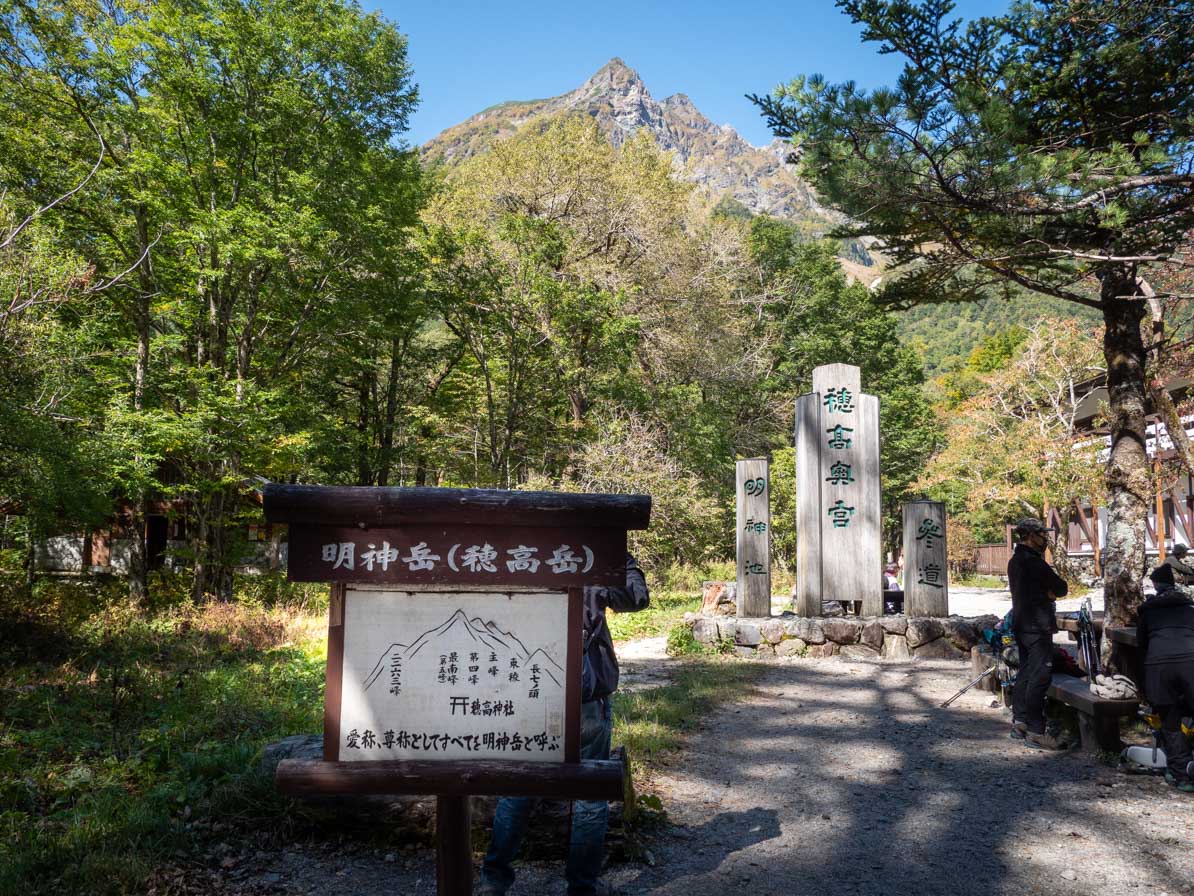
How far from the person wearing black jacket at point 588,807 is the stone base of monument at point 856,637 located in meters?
8.61

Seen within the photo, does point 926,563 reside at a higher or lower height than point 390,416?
lower

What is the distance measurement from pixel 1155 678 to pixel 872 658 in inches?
245

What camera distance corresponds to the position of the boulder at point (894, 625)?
1146 centimetres

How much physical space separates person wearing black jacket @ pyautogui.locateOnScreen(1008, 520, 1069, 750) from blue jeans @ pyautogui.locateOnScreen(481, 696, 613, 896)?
14.3 ft

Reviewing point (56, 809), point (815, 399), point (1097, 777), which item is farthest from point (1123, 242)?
point (56, 809)

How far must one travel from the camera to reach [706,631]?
12312mm

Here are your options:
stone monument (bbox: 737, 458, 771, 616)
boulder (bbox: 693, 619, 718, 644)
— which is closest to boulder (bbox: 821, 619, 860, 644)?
stone monument (bbox: 737, 458, 771, 616)

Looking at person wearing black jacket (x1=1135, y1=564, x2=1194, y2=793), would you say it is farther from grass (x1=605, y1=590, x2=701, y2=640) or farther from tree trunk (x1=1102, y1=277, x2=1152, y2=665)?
grass (x1=605, y1=590, x2=701, y2=640)

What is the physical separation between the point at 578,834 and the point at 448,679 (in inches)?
50.0

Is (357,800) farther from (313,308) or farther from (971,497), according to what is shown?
(971,497)

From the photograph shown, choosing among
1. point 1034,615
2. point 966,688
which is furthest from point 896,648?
point 1034,615

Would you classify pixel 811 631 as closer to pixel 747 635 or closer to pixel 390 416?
pixel 747 635

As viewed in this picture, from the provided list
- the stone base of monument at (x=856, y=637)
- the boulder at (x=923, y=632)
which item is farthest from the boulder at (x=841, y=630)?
the boulder at (x=923, y=632)

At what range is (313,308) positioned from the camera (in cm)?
1590
